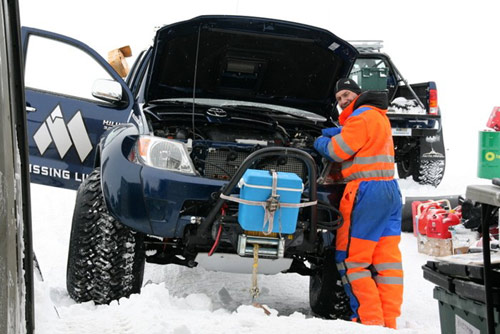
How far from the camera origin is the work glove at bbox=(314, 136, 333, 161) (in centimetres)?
431

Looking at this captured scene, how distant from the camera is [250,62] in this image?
193 inches

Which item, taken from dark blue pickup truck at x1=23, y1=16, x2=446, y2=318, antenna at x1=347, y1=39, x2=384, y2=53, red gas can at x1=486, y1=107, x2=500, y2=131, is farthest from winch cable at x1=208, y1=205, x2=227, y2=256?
red gas can at x1=486, y1=107, x2=500, y2=131

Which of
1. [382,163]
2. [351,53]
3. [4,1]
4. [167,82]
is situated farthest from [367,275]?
[4,1]

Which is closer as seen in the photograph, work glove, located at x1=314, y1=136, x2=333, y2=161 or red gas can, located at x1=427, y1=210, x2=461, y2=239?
work glove, located at x1=314, y1=136, x2=333, y2=161

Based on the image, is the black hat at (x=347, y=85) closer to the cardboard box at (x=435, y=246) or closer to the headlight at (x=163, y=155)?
the headlight at (x=163, y=155)

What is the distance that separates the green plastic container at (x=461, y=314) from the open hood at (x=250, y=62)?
2.37m

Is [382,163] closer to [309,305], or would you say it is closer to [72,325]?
[309,305]

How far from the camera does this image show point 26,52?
5.90 meters

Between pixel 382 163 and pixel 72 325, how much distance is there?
7.51 ft

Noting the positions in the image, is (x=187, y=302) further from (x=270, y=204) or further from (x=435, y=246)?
(x=435, y=246)

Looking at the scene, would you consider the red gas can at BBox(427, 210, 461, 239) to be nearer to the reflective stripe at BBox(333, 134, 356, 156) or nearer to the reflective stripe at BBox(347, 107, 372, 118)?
the reflective stripe at BBox(347, 107, 372, 118)

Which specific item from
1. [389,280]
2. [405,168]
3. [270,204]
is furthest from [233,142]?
[405,168]

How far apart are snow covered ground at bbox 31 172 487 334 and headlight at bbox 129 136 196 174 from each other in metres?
0.69

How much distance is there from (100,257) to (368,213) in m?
1.70
